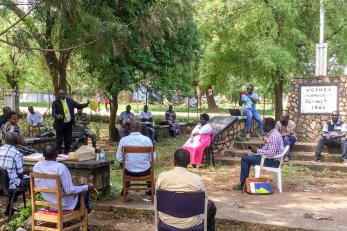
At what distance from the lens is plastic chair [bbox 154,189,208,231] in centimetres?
427

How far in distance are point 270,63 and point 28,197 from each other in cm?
924

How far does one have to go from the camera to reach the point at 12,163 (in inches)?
251

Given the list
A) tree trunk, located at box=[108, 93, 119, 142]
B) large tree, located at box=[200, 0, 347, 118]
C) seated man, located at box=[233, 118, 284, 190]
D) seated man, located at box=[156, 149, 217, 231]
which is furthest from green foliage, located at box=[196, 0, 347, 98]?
seated man, located at box=[156, 149, 217, 231]

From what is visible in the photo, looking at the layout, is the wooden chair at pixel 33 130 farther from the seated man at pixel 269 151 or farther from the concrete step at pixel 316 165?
the seated man at pixel 269 151

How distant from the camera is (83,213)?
5.56 metres

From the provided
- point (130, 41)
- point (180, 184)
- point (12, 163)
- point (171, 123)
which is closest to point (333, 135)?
point (130, 41)

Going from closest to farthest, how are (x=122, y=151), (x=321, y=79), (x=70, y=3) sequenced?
(x=70, y=3)
(x=122, y=151)
(x=321, y=79)

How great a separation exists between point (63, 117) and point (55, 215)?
204 inches

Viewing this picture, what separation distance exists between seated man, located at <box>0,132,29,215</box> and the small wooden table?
0.72m

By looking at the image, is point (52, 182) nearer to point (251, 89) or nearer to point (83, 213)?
point (83, 213)

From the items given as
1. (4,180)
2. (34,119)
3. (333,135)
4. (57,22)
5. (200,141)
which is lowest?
(4,180)

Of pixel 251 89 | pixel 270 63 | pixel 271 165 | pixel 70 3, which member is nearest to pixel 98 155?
pixel 70 3

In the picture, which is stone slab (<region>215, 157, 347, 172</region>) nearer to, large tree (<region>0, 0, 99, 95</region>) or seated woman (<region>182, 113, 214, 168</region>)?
seated woman (<region>182, 113, 214, 168</region>)

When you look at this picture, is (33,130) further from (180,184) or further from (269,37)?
(180,184)
